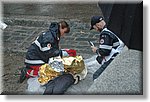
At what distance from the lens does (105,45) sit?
4.62 metres

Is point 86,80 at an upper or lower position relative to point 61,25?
lower

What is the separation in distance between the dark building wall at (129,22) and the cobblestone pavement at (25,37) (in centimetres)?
21

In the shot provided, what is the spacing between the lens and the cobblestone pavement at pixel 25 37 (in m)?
4.71

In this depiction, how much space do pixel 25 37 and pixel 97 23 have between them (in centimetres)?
80

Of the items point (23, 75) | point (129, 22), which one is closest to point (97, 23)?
point (129, 22)

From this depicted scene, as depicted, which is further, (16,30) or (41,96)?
(16,30)

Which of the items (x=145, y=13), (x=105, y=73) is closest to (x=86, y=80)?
(x=105, y=73)

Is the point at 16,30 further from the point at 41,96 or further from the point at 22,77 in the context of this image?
the point at 41,96

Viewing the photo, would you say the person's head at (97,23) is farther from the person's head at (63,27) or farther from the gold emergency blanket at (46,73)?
the gold emergency blanket at (46,73)

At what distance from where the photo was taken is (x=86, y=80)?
4.64 m

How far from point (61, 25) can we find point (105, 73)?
0.64 m

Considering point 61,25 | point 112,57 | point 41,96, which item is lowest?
point 41,96

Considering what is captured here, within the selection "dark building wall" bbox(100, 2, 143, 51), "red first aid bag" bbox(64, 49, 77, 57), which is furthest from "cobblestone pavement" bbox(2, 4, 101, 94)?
"dark building wall" bbox(100, 2, 143, 51)

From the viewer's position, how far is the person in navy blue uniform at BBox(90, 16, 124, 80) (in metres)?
4.62
